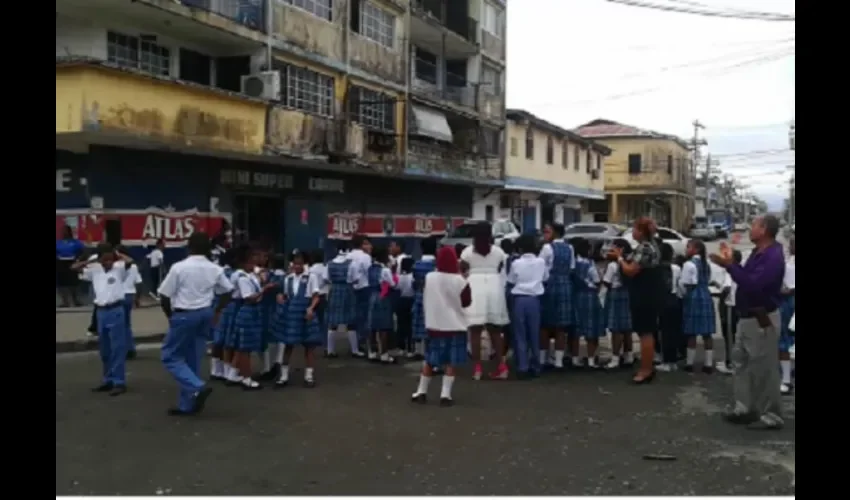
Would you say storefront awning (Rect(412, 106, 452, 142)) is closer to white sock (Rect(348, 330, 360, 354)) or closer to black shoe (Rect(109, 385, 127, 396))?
white sock (Rect(348, 330, 360, 354))

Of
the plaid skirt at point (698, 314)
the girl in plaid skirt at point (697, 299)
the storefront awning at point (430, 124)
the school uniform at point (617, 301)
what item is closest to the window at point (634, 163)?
the storefront awning at point (430, 124)

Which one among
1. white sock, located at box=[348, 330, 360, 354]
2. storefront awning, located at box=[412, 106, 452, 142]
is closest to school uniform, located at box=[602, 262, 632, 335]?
white sock, located at box=[348, 330, 360, 354]

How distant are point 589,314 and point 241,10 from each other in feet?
46.0

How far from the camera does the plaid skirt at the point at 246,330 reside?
30.5ft

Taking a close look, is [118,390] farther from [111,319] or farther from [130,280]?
[130,280]

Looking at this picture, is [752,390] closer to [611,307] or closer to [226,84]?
[611,307]

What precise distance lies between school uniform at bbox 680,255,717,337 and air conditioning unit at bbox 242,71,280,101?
43.9 ft

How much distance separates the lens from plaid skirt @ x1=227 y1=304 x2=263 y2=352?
30.5 feet

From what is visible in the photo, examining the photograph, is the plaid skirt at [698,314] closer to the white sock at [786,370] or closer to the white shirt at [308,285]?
the white sock at [786,370]

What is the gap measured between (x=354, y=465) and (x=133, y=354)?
6502mm

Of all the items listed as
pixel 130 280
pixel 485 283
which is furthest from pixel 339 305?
pixel 130 280

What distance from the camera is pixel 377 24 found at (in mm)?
27969

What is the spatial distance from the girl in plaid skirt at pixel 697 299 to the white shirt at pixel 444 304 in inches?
132

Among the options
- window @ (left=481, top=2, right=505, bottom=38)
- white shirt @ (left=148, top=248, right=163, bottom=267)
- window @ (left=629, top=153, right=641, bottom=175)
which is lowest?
white shirt @ (left=148, top=248, right=163, bottom=267)
